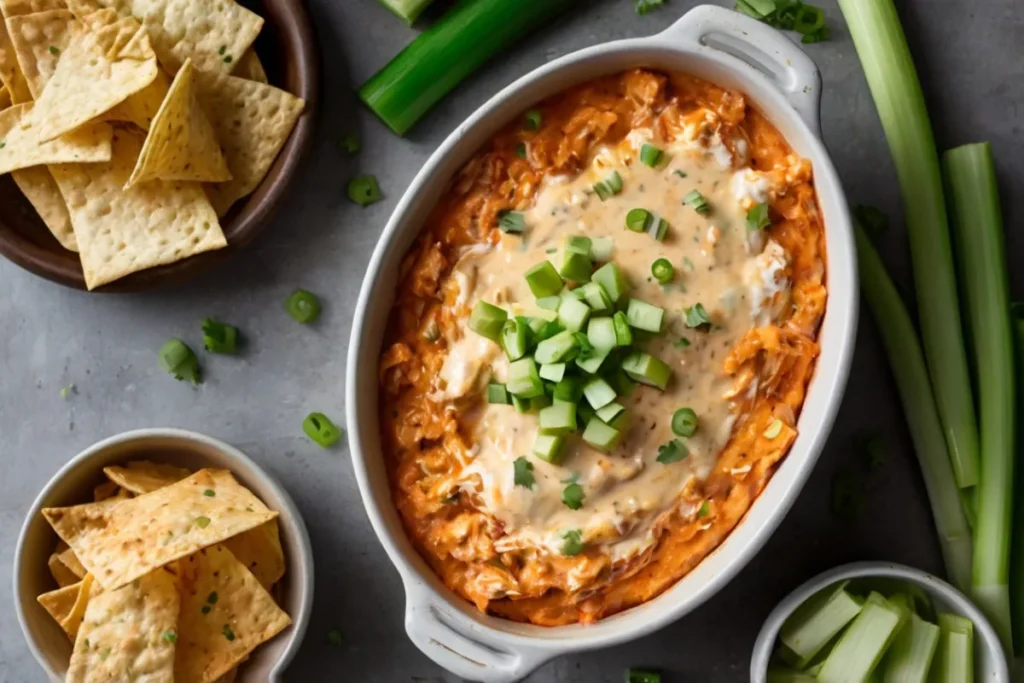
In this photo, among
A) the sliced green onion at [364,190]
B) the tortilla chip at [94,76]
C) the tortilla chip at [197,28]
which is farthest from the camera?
the sliced green onion at [364,190]

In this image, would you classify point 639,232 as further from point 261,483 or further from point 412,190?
point 261,483

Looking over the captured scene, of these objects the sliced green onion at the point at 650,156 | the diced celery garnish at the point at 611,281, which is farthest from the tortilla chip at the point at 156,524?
the sliced green onion at the point at 650,156

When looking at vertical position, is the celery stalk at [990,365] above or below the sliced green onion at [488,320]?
below

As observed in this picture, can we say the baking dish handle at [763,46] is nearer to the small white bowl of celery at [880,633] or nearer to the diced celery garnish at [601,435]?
the diced celery garnish at [601,435]

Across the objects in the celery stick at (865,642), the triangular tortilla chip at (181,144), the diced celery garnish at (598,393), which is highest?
the triangular tortilla chip at (181,144)

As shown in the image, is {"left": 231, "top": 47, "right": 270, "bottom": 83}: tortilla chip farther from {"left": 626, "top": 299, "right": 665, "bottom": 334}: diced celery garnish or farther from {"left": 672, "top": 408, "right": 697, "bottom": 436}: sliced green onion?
{"left": 672, "top": 408, "right": 697, "bottom": 436}: sliced green onion

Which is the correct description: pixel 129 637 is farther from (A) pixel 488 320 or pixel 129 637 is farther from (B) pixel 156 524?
(A) pixel 488 320

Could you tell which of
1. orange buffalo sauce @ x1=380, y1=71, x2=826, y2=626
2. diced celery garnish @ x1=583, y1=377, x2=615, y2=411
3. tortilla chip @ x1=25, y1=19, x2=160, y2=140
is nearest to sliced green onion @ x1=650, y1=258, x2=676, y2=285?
orange buffalo sauce @ x1=380, y1=71, x2=826, y2=626
